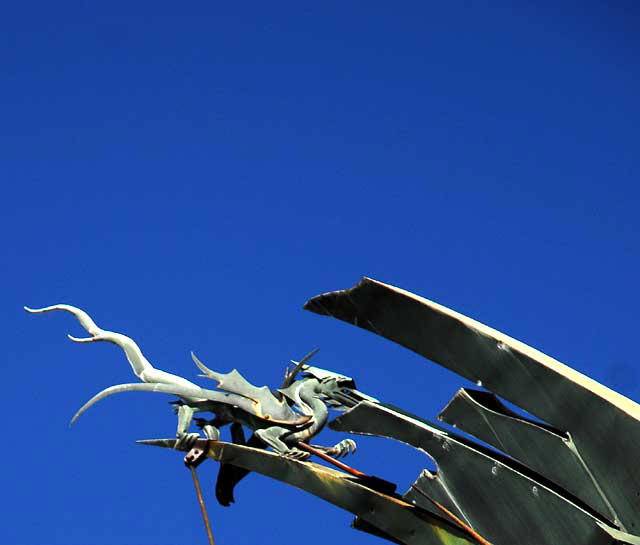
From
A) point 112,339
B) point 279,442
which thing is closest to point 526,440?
point 279,442

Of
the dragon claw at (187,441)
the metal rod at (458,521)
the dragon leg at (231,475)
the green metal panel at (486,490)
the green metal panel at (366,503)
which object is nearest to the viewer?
the green metal panel at (486,490)

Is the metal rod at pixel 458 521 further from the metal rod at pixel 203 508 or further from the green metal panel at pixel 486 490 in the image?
the metal rod at pixel 203 508

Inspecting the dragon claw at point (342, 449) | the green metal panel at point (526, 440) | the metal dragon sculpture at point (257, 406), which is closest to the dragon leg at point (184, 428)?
the metal dragon sculpture at point (257, 406)

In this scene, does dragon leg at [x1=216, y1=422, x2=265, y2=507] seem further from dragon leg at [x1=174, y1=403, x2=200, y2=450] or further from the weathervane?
dragon leg at [x1=174, y1=403, x2=200, y2=450]

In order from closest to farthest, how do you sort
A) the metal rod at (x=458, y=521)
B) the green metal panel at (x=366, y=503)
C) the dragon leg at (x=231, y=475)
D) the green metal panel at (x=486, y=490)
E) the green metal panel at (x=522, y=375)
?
the green metal panel at (x=522, y=375)
the green metal panel at (x=486, y=490)
the metal rod at (x=458, y=521)
the green metal panel at (x=366, y=503)
the dragon leg at (x=231, y=475)

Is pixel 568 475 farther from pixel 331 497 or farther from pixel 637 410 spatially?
pixel 331 497

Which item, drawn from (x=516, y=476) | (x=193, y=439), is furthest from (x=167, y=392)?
(x=516, y=476)

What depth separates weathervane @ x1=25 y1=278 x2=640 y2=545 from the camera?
13117 mm

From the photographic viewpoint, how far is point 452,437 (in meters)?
14.4

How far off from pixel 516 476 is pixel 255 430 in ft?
9.29

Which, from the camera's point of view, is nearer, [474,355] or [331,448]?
[474,355]

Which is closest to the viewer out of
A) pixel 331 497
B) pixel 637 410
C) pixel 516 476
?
pixel 637 410

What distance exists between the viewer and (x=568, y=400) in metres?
13.2

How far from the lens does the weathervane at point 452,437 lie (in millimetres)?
13117
